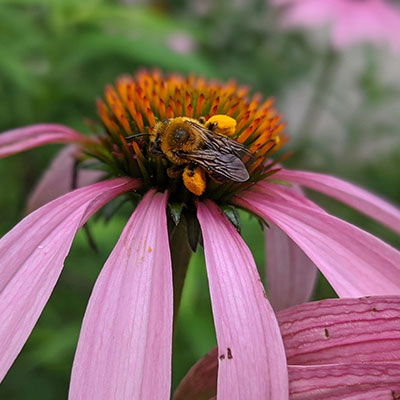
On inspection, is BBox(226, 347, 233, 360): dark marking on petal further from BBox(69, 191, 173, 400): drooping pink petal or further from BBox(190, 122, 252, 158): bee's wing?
BBox(190, 122, 252, 158): bee's wing

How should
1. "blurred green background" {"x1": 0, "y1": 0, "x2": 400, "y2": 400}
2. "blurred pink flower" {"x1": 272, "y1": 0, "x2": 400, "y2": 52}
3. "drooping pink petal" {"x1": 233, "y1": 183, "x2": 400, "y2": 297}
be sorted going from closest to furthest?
"drooping pink petal" {"x1": 233, "y1": 183, "x2": 400, "y2": 297}
"blurred green background" {"x1": 0, "y1": 0, "x2": 400, "y2": 400}
"blurred pink flower" {"x1": 272, "y1": 0, "x2": 400, "y2": 52}

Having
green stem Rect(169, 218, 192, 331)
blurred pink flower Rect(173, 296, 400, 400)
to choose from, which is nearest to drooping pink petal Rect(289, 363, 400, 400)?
blurred pink flower Rect(173, 296, 400, 400)

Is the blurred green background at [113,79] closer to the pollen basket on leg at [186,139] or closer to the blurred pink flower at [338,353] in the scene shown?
the pollen basket on leg at [186,139]

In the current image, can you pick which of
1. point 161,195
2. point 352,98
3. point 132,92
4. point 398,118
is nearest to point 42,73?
point 132,92

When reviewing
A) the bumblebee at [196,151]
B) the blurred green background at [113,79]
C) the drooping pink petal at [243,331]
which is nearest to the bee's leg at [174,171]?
the bumblebee at [196,151]

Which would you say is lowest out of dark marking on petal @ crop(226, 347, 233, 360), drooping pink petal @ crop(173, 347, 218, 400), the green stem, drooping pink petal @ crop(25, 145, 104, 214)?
dark marking on petal @ crop(226, 347, 233, 360)
